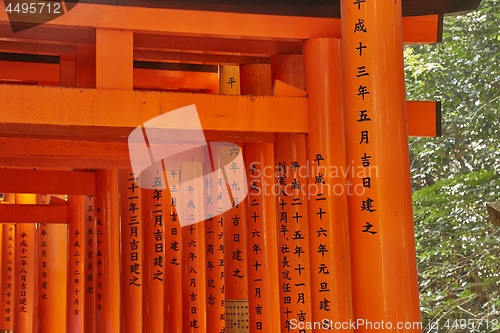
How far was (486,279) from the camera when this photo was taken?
13.9 meters

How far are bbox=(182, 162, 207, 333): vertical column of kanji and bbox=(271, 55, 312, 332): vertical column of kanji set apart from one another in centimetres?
297

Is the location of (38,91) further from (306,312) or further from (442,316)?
(442,316)

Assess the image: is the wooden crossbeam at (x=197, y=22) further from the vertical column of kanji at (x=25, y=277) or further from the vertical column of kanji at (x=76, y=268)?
the vertical column of kanji at (x=25, y=277)

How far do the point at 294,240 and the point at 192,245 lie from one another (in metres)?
3.19

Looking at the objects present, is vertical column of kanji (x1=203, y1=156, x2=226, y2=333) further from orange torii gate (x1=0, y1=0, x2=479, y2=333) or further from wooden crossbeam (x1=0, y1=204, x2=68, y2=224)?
wooden crossbeam (x1=0, y1=204, x2=68, y2=224)

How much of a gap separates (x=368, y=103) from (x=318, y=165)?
Result: 3.93ft

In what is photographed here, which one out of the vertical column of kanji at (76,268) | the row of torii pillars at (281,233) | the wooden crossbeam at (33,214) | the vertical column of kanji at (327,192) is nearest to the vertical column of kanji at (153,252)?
the row of torii pillars at (281,233)

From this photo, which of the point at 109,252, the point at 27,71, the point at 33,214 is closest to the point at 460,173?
the point at 109,252

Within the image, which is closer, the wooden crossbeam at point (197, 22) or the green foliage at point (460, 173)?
the wooden crossbeam at point (197, 22)

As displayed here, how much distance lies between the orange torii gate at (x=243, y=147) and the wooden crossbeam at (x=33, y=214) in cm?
108

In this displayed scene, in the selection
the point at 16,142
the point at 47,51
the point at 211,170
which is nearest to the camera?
the point at 47,51

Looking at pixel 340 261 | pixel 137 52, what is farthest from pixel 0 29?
pixel 340 261

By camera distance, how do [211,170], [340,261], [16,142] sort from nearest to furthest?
1. [340,261]
2. [16,142]
3. [211,170]

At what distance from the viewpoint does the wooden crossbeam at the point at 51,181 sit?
1066 cm
